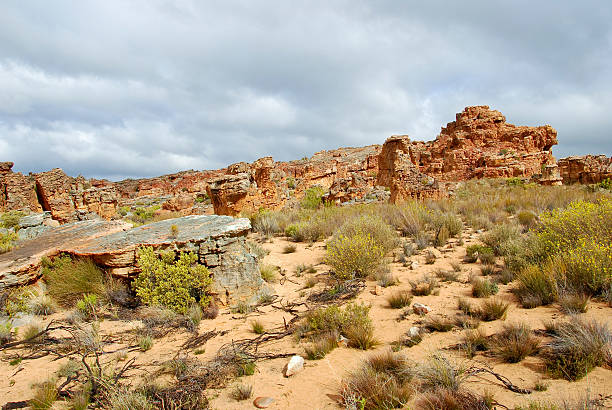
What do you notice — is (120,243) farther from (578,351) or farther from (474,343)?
(578,351)

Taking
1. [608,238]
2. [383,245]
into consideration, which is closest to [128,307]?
[383,245]

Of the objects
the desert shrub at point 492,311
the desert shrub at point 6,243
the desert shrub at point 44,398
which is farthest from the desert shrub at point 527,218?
the desert shrub at point 6,243

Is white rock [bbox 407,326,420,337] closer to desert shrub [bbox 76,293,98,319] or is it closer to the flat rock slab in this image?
the flat rock slab

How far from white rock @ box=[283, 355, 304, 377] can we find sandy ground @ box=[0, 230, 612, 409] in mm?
50

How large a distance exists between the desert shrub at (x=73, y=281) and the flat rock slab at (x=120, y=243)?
0.55 feet

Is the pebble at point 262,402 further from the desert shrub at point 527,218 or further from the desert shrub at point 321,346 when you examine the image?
the desert shrub at point 527,218

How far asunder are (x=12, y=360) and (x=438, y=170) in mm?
29203

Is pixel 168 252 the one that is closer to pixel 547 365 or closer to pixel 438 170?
pixel 547 365

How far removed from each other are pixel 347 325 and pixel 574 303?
102 inches

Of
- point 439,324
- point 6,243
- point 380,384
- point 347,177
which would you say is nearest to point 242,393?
point 380,384

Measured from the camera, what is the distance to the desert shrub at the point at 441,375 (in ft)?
7.66

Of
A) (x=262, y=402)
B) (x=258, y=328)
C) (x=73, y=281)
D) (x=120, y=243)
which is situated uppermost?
(x=120, y=243)

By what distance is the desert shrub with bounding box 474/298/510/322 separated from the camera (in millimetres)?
3432

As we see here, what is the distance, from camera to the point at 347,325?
11.8 ft
